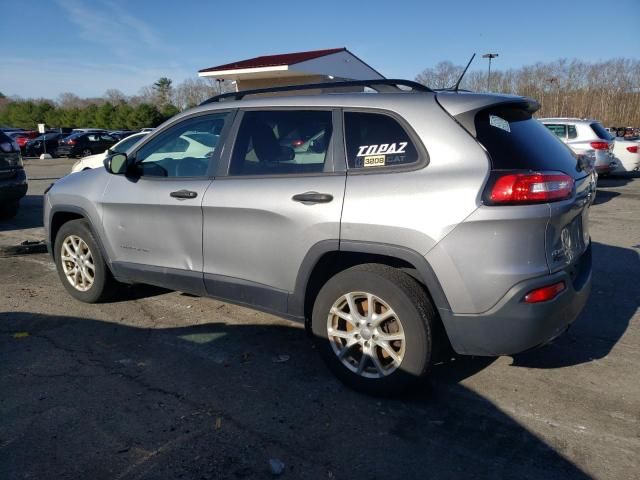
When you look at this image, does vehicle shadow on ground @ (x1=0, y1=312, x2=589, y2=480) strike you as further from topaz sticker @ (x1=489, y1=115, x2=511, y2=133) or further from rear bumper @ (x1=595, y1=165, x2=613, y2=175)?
rear bumper @ (x1=595, y1=165, x2=613, y2=175)

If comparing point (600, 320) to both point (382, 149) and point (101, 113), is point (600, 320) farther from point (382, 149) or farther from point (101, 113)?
point (101, 113)

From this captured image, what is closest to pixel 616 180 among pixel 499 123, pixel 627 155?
pixel 627 155

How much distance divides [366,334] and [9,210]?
345 inches

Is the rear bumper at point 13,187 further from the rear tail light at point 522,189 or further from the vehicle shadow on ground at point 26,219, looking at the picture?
the rear tail light at point 522,189

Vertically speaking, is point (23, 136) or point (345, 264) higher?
point (23, 136)

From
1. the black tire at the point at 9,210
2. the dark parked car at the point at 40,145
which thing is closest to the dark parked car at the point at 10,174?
the black tire at the point at 9,210

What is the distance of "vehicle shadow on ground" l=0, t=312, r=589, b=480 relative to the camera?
261 centimetres

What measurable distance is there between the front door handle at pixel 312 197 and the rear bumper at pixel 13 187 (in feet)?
24.4

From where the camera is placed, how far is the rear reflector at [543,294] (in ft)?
9.05

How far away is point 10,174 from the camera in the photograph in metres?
8.84

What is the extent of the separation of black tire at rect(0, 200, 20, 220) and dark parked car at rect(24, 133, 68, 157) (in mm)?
24576

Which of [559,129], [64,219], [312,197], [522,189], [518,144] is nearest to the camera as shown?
[522,189]

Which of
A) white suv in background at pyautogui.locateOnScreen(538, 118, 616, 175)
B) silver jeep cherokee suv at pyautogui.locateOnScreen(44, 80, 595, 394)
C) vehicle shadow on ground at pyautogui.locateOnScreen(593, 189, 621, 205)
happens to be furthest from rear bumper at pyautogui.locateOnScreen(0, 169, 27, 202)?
white suv in background at pyautogui.locateOnScreen(538, 118, 616, 175)

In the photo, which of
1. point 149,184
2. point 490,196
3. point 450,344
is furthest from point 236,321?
point 490,196
